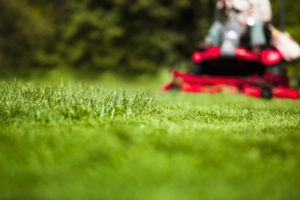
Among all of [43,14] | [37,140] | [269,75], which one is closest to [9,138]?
[37,140]

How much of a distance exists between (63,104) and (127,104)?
0.64 meters

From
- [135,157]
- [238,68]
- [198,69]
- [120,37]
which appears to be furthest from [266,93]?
[120,37]

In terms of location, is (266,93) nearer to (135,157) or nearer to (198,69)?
(198,69)

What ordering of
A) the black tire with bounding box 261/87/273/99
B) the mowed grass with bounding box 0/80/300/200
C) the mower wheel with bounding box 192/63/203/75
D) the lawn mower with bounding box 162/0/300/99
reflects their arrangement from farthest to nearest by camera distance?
the mower wheel with bounding box 192/63/203/75 < the lawn mower with bounding box 162/0/300/99 < the black tire with bounding box 261/87/273/99 < the mowed grass with bounding box 0/80/300/200

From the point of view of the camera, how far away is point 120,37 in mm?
15789

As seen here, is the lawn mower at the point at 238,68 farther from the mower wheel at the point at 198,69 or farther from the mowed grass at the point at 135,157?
the mowed grass at the point at 135,157

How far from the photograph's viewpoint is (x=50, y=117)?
7.89ft

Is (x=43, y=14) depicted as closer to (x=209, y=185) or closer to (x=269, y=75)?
(x=269, y=75)

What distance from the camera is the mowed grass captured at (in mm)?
1231

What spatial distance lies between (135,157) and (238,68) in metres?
5.30

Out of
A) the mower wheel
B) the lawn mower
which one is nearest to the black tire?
the lawn mower

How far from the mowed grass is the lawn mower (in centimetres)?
327

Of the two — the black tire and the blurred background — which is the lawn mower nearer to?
the black tire

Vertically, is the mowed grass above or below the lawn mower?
below
